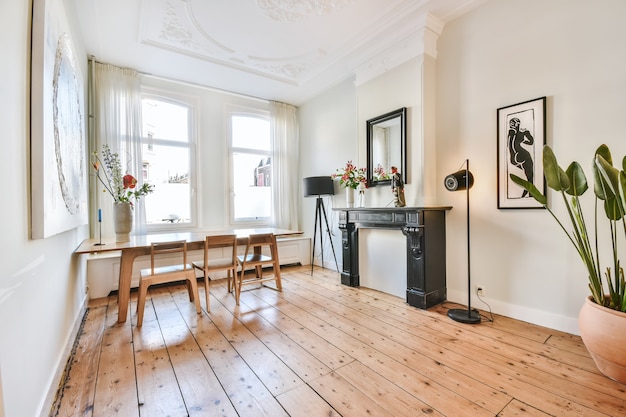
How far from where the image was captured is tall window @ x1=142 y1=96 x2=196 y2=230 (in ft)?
14.1

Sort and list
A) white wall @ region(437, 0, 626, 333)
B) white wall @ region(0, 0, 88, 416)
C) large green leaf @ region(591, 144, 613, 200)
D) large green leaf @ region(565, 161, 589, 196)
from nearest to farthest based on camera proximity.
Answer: white wall @ region(0, 0, 88, 416)
large green leaf @ region(591, 144, 613, 200)
large green leaf @ region(565, 161, 589, 196)
white wall @ region(437, 0, 626, 333)

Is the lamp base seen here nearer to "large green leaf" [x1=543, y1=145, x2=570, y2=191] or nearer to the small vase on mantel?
"large green leaf" [x1=543, y1=145, x2=570, y2=191]

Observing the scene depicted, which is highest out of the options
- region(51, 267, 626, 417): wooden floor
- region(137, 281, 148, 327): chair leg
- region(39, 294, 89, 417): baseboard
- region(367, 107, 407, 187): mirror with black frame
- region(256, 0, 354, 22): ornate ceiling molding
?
region(256, 0, 354, 22): ornate ceiling molding

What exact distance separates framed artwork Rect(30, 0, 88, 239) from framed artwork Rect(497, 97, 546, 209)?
346 centimetres

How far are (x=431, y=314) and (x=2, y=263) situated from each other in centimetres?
306

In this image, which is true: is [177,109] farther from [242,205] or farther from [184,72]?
[242,205]

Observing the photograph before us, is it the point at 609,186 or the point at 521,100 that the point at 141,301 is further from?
the point at 521,100

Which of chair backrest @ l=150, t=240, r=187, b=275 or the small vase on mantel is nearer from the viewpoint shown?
chair backrest @ l=150, t=240, r=187, b=275

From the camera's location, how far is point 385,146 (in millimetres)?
3572

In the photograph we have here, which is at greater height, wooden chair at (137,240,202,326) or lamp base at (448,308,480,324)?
wooden chair at (137,240,202,326)

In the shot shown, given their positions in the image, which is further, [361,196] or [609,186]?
[361,196]

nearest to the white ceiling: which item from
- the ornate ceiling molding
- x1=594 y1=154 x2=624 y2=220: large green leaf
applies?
the ornate ceiling molding

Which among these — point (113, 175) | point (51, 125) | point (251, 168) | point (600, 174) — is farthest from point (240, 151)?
point (600, 174)

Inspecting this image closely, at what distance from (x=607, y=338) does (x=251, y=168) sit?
16.0ft
